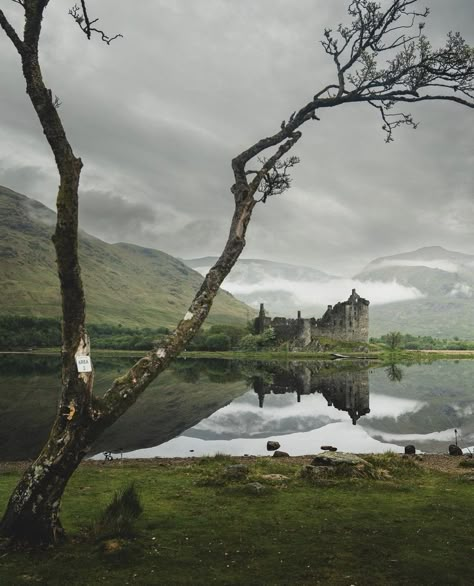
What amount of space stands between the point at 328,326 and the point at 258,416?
11654 centimetres

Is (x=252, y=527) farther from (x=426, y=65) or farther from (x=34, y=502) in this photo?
(x=426, y=65)

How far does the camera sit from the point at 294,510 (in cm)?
1275

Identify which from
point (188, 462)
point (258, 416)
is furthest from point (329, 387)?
point (188, 462)

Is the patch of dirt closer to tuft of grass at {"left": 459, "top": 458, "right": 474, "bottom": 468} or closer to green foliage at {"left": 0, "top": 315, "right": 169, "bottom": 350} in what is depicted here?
tuft of grass at {"left": 459, "top": 458, "right": 474, "bottom": 468}

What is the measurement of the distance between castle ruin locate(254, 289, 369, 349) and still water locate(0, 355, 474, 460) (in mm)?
77739

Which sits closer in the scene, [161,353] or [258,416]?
[161,353]

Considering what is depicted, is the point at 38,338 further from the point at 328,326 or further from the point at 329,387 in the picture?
the point at 329,387

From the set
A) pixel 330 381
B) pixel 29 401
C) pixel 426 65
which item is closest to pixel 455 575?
pixel 426 65

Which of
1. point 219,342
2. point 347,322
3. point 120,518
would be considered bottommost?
point 120,518

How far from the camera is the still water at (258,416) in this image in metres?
30.7

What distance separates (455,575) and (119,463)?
706 inches

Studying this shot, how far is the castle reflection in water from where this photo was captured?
164ft

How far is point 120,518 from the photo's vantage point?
1059cm

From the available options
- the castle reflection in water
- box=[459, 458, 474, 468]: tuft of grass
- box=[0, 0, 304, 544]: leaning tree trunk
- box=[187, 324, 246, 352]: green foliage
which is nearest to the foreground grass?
box=[0, 0, 304, 544]: leaning tree trunk
